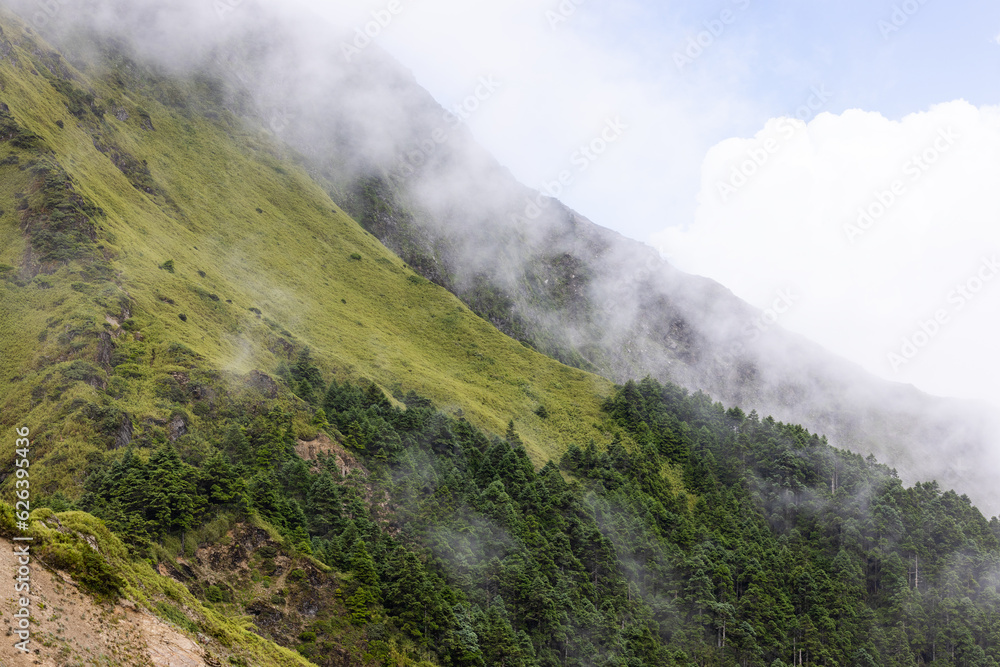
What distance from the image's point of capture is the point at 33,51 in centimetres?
11288

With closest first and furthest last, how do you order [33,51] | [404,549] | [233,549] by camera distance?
[233,549], [404,549], [33,51]

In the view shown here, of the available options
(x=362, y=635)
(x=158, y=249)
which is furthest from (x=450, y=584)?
(x=158, y=249)

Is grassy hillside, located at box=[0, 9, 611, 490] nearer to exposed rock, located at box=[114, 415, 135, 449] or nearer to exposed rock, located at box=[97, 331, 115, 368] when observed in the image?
exposed rock, located at box=[97, 331, 115, 368]

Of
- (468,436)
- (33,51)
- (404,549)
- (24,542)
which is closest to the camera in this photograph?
(24,542)

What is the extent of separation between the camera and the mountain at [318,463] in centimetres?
5150

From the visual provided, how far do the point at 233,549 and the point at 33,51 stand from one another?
102097mm

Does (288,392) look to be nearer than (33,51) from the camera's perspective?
Yes

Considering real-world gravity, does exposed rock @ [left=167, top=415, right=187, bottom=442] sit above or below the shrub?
above

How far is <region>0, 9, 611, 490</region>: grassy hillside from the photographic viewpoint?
65.9m

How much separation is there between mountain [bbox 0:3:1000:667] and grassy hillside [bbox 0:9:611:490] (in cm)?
49

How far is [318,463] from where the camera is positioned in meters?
74.8

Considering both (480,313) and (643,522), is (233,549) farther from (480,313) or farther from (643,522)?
(480,313)

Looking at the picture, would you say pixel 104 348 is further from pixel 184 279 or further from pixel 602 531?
pixel 602 531

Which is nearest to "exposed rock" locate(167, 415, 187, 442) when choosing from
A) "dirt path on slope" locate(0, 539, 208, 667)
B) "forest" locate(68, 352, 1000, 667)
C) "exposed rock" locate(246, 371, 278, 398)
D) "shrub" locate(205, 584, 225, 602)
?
"forest" locate(68, 352, 1000, 667)
